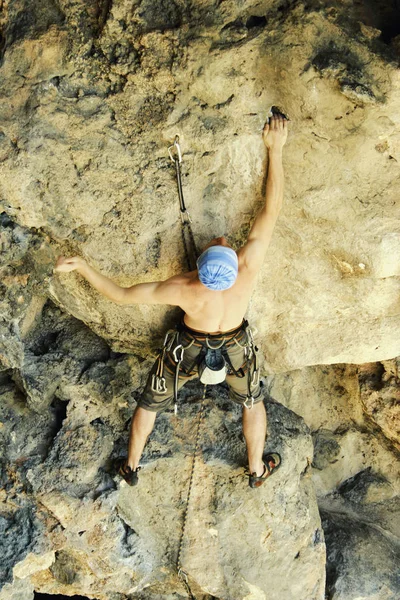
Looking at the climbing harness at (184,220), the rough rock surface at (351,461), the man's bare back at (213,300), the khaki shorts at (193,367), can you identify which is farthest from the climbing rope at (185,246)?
the rough rock surface at (351,461)

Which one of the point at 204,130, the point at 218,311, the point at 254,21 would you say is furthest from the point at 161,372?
the point at 254,21

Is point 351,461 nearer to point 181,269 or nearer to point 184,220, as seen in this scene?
point 181,269

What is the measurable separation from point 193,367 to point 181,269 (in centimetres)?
65

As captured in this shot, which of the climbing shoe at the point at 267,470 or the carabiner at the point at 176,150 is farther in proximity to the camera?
the climbing shoe at the point at 267,470

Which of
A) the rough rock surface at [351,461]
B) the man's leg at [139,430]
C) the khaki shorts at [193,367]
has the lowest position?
the rough rock surface at [351,461]

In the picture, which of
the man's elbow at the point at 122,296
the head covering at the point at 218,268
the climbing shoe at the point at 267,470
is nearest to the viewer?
the head covering at the point at 218,268

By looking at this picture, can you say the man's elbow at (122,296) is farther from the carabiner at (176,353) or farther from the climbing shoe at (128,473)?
the climbing shoe at (128,473)

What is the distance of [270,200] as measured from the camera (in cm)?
345

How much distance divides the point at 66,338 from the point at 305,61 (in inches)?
99.7

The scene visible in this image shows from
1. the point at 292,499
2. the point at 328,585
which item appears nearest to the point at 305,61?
the point at 292,499

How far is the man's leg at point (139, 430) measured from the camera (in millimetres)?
4047

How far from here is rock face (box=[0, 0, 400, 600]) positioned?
10.6 ft

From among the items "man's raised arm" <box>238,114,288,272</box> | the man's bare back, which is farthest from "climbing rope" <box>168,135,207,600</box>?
"man's raised arm" <box>238,114,288,272</box>

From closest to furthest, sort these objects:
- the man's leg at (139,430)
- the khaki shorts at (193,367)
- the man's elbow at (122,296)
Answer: the man's elbow at (122,296) → the khaki shorts at (193,367) → the man's leg at (139,430)
